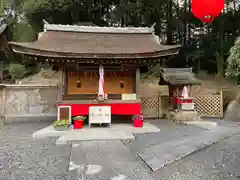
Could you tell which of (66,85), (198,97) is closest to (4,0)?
(66,85)

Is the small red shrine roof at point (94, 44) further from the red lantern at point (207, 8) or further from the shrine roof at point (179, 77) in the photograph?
the red lantern at point (207, 8)

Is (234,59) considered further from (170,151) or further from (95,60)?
(95,60)

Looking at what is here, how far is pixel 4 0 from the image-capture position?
63.5 feet

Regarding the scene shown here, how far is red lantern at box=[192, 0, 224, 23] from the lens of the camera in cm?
479

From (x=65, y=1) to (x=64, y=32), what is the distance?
9.01m

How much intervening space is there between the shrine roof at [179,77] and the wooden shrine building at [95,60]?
157 centimetres

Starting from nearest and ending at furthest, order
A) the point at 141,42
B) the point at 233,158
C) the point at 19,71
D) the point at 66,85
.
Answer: the point at 233,158
the point at 66,85
the point at 141,42
the point at 19,71

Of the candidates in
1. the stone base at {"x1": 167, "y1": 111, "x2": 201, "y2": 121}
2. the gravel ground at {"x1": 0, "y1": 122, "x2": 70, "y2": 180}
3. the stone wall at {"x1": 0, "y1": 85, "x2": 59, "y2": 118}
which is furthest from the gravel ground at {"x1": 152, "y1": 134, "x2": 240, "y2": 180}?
the stone wall at {"x1": 0, "y1": 85, "x2": 59, "y2": 118}

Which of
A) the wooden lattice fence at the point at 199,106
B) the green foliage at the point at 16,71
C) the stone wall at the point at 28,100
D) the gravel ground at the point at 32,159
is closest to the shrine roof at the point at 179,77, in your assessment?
the wooden lattice fence at the point at 199,106

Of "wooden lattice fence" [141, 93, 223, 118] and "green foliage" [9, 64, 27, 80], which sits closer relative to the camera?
"wooden lattice fence" [141, 93, 223, 118]

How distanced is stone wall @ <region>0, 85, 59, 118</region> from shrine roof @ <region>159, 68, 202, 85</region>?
17.2ft

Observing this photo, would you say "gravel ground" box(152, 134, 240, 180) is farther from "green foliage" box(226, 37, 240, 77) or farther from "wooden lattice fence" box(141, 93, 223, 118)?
"wooden lattice fence" box(141, 93, 223, 118)

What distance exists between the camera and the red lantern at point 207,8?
4789 mm

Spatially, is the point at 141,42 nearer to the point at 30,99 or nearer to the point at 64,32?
the point at 64,32
